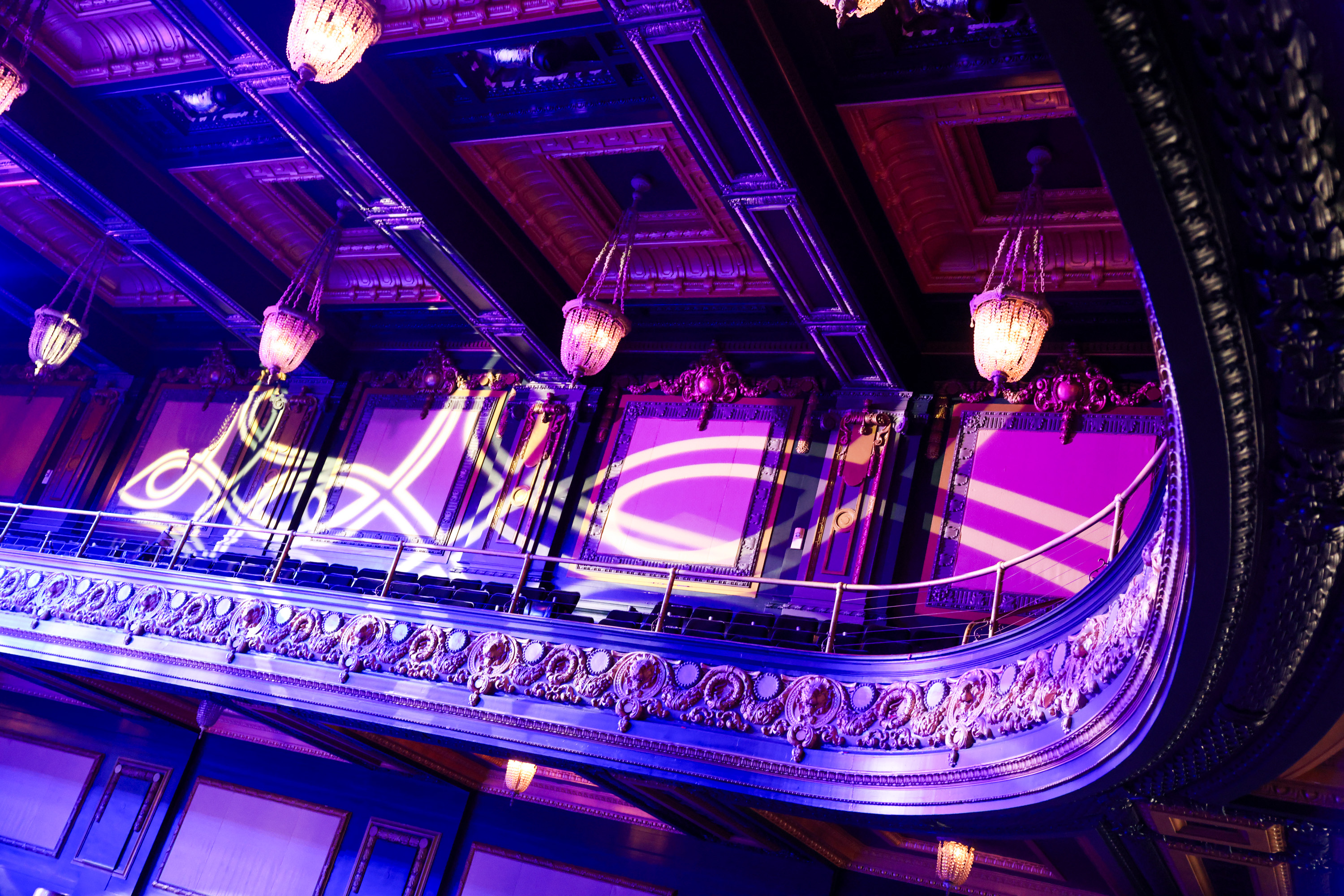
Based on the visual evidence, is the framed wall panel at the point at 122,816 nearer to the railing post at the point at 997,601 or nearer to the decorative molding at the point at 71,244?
the decorative molding at the point at 71,244

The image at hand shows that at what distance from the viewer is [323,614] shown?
7.64 m

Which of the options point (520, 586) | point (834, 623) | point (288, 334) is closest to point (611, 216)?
point (288, 334)

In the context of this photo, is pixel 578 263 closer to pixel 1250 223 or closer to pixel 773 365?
pixel 773 365

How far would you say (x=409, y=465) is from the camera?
36.3ft

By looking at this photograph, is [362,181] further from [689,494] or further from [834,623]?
[834,623]

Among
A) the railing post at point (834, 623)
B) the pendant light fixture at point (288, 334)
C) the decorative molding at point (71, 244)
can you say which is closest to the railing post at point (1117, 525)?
the railing post at point (834, 623)

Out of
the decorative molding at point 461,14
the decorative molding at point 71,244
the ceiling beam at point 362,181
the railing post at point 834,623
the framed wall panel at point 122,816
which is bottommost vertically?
the framed wall panel at point 122,816

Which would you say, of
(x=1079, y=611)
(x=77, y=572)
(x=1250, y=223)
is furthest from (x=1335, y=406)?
(x=77, y=572)

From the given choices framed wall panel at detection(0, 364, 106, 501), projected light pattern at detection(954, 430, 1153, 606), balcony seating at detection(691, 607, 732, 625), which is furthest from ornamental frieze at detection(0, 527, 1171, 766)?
framed wall panel at detection(0, 364, 106, 501)

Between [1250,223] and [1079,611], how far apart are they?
279 centimetres

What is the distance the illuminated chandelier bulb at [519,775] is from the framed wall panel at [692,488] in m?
1.80

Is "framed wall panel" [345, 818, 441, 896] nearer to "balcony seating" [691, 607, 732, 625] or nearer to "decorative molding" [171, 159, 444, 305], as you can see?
"balcony seating" [691, 607, 732, 625]

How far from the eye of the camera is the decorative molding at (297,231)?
953 centimetres

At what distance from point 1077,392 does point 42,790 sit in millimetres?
11193
